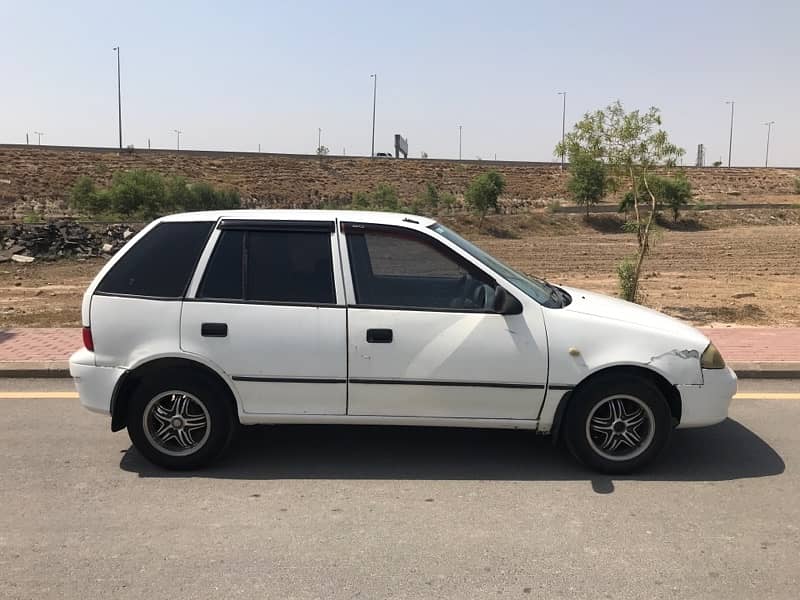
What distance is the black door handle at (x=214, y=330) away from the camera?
4289 millimetres

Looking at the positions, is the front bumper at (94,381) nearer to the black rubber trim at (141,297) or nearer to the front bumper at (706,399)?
the black rubber trim at (141,297)

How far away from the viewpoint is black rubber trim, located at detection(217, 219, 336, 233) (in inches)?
178

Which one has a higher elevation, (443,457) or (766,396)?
(766,396)

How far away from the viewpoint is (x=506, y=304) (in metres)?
4.20

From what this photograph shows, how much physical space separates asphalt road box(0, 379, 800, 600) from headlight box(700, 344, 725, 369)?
74 cm

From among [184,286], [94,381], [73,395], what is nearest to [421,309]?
[184,286]

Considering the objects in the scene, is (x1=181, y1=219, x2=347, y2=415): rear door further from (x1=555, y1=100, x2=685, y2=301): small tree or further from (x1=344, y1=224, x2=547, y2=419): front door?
(x1=555, y1=100, x2=685, y2=301): small tree

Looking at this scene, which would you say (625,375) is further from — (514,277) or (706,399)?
(514,277)

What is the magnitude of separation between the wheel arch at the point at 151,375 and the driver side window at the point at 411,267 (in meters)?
1.05

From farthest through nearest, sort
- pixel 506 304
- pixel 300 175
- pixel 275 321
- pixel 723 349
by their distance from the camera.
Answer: pixel 300 175 < pixel 723 349 < pixel 275 321 < pixel 506 304

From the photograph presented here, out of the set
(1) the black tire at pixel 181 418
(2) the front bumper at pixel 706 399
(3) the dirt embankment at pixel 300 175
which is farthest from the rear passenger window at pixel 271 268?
(3) the dirt embankment at pixel 300 175

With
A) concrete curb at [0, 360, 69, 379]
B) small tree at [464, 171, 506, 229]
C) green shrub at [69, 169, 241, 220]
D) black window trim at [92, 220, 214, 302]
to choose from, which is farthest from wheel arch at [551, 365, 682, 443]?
small tree at [464, 171, 506, 229]

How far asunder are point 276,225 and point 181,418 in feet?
4.67

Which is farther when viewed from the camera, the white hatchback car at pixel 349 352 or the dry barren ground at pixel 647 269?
the dry barren ground at pixel 647 269
